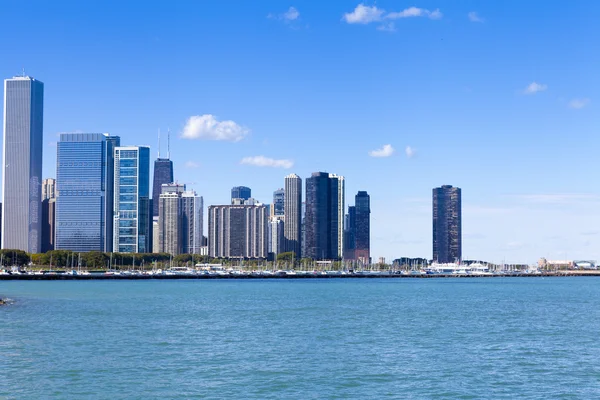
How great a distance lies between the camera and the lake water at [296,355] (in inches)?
1700

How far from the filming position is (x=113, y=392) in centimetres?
4178

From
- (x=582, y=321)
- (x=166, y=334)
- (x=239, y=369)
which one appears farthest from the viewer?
(x=582, y=321)

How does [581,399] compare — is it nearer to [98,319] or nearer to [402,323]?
[402,323]

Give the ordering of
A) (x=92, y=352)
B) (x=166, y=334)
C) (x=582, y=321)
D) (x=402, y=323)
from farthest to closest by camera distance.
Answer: (x=582, y=321) → (x=402, y=323) → (x=166, y=334) → (x=92, y=352)

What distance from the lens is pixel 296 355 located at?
5538 cm

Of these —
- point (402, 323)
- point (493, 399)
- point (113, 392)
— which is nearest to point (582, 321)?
point (402, 323)

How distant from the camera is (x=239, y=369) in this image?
49.3 m

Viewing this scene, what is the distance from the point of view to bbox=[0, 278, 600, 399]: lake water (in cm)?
4319

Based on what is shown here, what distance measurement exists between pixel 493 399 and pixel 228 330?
35231 millimetres

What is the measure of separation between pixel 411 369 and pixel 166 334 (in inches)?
1012

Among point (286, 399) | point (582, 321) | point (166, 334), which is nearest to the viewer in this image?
point (286, 399)

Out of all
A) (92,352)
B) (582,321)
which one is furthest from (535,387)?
(582,321)

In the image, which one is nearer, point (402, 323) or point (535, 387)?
point (535, 387)

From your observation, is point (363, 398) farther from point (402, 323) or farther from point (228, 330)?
point (402, 323)
